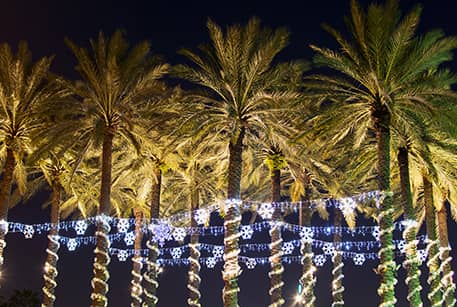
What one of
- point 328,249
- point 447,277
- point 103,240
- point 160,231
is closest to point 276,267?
point 160,231

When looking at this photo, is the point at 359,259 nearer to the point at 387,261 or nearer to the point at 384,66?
the point at 387,261

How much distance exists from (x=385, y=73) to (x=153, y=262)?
564 inches

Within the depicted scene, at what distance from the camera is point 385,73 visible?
23.4 m

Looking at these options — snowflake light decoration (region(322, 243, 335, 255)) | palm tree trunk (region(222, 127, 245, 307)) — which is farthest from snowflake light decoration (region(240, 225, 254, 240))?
snowflake light decoration (region(322, 243, 335, 255))

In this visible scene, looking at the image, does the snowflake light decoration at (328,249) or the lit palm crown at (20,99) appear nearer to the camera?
the lit palm crown at (20,99)

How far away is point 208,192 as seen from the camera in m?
36.1

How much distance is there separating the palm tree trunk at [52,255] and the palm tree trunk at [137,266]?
4649 millimetres

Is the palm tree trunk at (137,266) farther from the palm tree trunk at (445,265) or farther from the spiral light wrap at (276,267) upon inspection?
the palm tree trunk at (445,265)

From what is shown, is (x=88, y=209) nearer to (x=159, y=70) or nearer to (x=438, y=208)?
(x=159, y=70)

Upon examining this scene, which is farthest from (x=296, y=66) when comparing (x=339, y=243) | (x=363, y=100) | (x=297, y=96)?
(x=339, y=243)

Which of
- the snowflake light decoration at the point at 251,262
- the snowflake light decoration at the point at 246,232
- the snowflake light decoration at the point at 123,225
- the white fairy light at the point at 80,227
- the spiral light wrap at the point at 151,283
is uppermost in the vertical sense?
the snowflake light decoration at the point at 123,225

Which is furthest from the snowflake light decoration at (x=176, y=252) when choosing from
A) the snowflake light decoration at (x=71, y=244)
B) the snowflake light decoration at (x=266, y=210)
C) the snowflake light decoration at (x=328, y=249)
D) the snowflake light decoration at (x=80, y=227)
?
the snowflake light decoration at (x=266, y=210)

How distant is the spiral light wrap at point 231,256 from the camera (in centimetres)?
2403

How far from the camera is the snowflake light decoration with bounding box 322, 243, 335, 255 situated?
33.4 m
